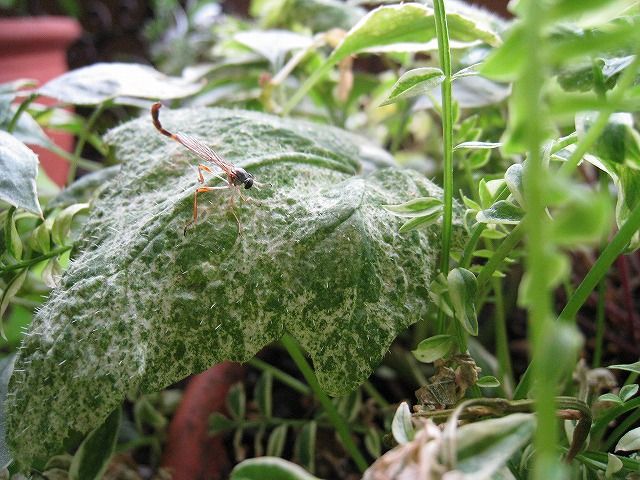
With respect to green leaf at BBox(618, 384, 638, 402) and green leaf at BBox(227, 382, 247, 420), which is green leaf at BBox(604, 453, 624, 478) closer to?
green leaf at BBox(618, 384, 638, 402)

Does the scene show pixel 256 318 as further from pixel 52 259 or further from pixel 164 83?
pixel 164 83

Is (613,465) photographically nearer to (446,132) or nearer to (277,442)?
(446,132)

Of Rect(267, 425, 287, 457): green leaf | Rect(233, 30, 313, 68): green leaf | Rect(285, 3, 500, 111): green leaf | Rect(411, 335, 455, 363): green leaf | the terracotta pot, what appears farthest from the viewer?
the terracotta pot

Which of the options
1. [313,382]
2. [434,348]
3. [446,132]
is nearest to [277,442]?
[313,382]

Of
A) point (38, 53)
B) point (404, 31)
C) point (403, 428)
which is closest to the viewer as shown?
point (403, 428)

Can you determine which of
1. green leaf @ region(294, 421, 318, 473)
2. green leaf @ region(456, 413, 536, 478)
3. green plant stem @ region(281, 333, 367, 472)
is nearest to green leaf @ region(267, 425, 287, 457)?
green leaf @ region(294, 421, 318, 473)

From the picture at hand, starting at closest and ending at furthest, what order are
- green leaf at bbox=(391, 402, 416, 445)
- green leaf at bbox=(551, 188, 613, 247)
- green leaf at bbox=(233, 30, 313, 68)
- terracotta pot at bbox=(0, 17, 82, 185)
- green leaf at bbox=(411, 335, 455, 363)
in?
green leaf at bbox=(551, 188, 613, 247), green leaf at bbox=(391, 402, 416, 445), green leaf at bbox=(411, 335, 455, 363), green leaf at bbox=(233, 30, 313, 68), terracotta pot at bbox=(0, 17, 82, 185)
